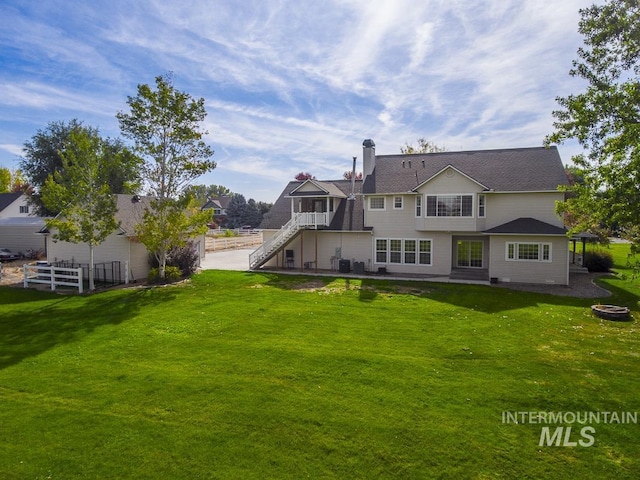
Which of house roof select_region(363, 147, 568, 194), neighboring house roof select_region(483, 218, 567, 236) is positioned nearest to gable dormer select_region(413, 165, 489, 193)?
house roof select_region(363, 147, 568, 194)

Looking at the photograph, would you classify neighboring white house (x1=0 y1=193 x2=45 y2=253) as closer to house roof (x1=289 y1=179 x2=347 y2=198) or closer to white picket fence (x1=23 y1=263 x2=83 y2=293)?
white picket fence (x1=23 y1=263 x2=83 y2=293)

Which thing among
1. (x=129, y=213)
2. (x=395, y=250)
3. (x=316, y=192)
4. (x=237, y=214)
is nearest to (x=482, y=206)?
(x=395, y=250)

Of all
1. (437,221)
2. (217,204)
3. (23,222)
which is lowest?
(437,221)

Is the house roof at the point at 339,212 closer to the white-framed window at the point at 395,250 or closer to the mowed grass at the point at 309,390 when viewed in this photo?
the white-framed window at the point at 395,250

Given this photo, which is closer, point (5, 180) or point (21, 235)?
point (21, 235)

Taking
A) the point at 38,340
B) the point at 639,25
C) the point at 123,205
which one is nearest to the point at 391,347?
the point at 38,340

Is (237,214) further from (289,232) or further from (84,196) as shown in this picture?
(84,196)
